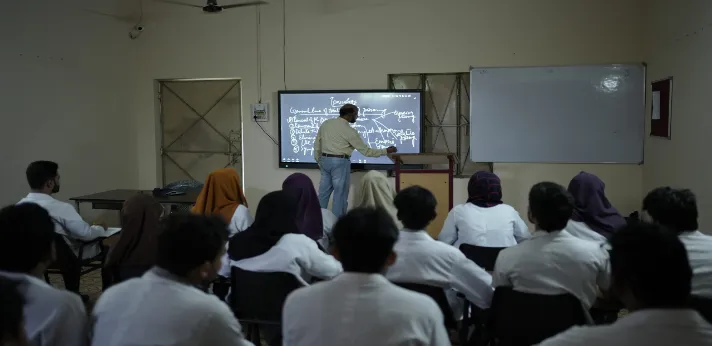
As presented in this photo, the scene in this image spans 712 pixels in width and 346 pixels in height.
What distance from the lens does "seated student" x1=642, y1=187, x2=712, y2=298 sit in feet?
7.25

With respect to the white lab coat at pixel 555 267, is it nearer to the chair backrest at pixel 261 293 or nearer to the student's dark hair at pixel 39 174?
the chair backrest at pixel 261 293

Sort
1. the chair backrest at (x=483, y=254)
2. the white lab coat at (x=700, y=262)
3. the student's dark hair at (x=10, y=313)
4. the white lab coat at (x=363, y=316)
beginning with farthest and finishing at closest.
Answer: the chair backrest at (x=483, y=254) → the white lab coat at (x=700, y=262) → the white lab coat at (x=363, y=316) → the student's dark hair at (x=10, y=313)

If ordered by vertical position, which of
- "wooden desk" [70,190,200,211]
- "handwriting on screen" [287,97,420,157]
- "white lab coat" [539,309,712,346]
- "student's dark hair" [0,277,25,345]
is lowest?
"wooden desk" [70,190,200,211]

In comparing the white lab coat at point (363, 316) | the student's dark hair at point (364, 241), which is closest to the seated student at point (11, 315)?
the white lab coat at point (363, 316)

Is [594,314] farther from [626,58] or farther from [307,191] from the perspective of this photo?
[626,58]

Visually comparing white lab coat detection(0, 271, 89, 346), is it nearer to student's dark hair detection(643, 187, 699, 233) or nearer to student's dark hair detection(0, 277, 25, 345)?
student's dark hair detection(0, 277, 25, 345)

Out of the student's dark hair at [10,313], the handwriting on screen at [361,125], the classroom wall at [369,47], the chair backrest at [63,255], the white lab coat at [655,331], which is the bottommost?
the chair backrest at [63,255]

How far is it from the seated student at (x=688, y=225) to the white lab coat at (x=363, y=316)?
4.13 feet

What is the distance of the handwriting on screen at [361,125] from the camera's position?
6633mm

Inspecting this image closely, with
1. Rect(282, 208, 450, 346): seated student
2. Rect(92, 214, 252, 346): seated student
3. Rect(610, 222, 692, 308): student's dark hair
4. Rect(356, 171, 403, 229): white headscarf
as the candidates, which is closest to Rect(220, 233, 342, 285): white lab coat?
Rect(92, 214, 252, 346): seated student

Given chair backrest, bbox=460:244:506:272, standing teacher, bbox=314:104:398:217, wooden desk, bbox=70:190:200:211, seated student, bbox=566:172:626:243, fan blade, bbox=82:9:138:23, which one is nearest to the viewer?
chair backrest, bbox=460:244:506:272

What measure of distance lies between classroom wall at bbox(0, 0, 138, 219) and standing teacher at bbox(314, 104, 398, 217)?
2555mm

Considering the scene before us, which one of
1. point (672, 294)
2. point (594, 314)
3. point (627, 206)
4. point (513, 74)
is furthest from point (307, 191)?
point (627, 206)

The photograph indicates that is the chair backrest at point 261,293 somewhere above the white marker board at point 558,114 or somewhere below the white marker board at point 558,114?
below
